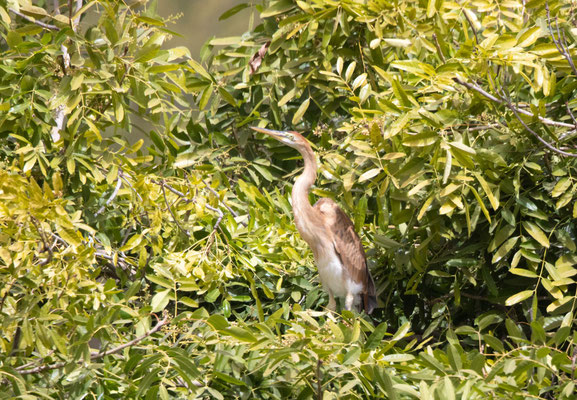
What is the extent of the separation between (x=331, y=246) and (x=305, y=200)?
165 mm

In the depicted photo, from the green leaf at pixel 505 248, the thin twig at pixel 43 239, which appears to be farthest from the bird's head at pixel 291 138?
the thin twig at pixel 43 239

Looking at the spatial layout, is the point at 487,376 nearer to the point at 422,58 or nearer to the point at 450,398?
the point at 450,398

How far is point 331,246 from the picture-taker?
7.02ft

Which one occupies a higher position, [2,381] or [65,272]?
[65,272]

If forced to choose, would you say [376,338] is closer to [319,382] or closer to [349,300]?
[319,382]

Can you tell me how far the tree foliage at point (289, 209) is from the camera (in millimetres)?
1381

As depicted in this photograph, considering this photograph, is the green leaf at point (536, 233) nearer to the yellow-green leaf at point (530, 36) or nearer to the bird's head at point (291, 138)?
the yellow-green leaf at point (530, 36)

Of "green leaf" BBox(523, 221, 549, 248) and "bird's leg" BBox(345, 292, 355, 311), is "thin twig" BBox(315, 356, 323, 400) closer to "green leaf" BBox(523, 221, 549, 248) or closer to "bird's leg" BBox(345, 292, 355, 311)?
"green leaf" BBox(523, 221, 549, 248)

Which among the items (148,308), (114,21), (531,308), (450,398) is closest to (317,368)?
(450,398)

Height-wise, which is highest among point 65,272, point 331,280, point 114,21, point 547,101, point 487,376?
point 114,21

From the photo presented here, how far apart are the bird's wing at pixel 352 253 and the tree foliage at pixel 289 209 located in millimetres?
46

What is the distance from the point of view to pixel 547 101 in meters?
1.70

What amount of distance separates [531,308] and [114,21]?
1.22m

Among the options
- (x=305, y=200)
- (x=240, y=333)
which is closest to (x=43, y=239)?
(x=240, y=333)
